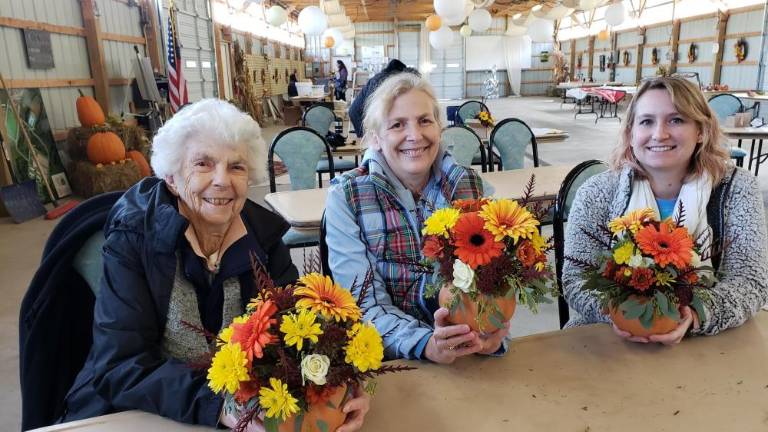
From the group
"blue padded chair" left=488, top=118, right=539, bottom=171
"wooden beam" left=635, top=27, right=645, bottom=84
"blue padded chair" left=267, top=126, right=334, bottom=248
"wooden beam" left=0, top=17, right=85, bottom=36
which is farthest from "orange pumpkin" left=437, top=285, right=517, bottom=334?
"wooden beam" left=635, top=27, right=645, bottom=84

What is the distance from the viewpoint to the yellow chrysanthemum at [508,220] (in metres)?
0.95

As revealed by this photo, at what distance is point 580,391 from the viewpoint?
3.54 ft

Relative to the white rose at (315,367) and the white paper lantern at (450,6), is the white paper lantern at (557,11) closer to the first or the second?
the white paper lantern at (450,6)

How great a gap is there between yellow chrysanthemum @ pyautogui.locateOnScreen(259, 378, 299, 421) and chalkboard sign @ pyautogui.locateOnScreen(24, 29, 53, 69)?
658 centimetres

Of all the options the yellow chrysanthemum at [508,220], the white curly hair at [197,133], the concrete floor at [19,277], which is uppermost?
the white curly hair at [197,133]

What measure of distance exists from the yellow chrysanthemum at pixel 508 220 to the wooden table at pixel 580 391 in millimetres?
345

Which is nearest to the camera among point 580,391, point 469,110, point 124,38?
point 580,391

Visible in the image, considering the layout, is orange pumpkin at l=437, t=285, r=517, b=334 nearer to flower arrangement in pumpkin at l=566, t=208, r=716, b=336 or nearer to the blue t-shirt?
flower arrangement in pumpkin at l=566, t=208, r=716, b=336

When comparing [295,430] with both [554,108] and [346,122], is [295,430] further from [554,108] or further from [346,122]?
[554,108]

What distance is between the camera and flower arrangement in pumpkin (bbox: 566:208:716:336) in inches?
43.6

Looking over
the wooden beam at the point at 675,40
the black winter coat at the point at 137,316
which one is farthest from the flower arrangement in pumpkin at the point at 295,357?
the wooden beam at the point at 675,40

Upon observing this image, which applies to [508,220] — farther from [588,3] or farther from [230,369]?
[588,3]

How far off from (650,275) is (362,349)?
694 millimetres

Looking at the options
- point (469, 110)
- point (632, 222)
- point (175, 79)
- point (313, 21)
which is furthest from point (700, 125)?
point (313, 21)
